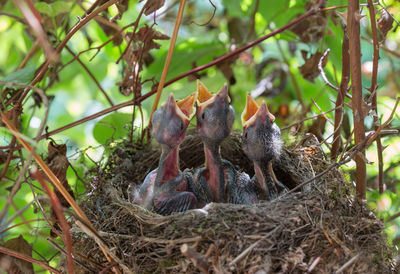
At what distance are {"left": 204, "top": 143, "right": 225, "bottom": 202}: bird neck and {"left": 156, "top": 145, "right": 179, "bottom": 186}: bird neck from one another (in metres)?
0.09

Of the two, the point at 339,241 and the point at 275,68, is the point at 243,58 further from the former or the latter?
the point at 339,241

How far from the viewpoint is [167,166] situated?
4.28 ft

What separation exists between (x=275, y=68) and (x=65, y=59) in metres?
1.00

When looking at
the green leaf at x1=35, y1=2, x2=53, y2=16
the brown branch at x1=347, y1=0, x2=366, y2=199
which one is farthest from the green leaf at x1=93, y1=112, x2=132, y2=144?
the brown branch at x1=347, y1=0, x2=366, y2=199

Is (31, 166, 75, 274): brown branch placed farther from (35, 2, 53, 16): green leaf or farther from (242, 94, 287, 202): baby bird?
(35, 2, 53, 16): green leaf

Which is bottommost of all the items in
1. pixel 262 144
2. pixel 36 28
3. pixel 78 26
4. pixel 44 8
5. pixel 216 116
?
pixel 262 144

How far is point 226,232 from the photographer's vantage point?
0.98 m

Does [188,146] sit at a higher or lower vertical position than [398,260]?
higher

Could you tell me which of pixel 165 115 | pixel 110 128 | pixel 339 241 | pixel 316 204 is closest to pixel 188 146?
pixel 110 128

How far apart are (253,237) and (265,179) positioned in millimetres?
404

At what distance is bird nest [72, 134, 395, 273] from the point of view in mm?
925

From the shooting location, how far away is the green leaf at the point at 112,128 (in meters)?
1.53

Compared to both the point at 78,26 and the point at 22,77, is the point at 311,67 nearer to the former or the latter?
the point at 78,26

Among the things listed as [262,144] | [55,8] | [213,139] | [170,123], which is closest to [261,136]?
[262,144]
